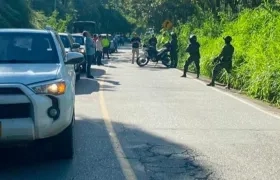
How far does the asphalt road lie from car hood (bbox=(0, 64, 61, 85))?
1171 mm

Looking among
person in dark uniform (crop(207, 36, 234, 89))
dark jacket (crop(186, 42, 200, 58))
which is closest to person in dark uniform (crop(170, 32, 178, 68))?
dark jacket (crop(186, 42, 200, 58))

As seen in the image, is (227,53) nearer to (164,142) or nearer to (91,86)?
(91,86)

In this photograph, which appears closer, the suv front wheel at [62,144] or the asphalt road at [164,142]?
the asphalt road at [164,142]

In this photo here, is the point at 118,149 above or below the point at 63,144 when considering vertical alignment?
below

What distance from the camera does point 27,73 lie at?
24.4ft

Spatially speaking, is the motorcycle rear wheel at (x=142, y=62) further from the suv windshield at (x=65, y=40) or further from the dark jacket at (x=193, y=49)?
the suv windshield at (x=65, y=40)

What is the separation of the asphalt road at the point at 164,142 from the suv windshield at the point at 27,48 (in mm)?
1360

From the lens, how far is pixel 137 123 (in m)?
11.4

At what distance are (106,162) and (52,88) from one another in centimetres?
134

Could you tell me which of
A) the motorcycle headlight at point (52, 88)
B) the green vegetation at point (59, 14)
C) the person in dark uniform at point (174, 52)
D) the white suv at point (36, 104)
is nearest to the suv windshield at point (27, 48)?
the white suv at point (36, 104)

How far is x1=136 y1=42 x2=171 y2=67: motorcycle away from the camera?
32.4 metres

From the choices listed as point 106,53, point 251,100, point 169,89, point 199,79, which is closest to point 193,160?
point 251,100

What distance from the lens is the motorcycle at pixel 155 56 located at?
32.4 metres

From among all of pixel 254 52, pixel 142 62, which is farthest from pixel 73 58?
pixel 142 62
